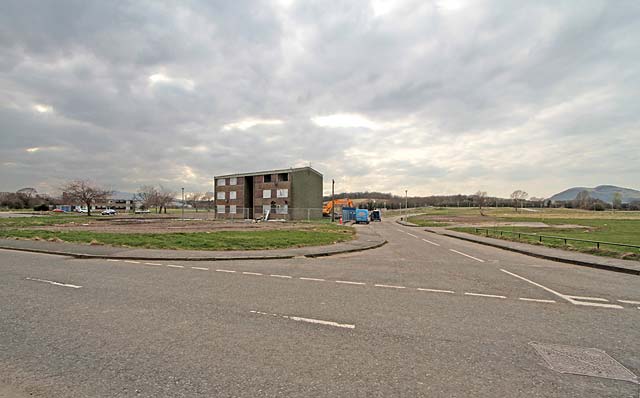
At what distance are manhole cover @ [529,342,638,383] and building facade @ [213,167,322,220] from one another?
46022 mm

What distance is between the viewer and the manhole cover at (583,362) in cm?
374

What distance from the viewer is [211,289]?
772cm

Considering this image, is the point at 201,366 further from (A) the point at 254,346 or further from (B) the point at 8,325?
(B) the point at 8,325

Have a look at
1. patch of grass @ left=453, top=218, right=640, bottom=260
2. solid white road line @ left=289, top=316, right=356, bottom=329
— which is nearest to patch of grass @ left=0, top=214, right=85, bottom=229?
solid white road line @ left=289, top=316, right=356, bottom=329

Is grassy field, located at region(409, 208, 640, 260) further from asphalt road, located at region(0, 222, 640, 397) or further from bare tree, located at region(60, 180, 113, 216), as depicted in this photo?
bare tree, located at region(60, 180, 113, 216)

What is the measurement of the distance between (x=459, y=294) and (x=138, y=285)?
8.07m

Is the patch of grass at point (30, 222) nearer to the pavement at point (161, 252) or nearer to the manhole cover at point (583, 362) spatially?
the pavement at point (161, 252)

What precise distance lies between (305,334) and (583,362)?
12.1ft

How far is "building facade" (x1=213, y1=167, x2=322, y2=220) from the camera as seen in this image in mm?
52781

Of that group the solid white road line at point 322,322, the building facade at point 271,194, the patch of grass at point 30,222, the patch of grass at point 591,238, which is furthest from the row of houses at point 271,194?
the solid white road line at point 322,322

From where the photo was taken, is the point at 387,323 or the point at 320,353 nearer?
the point at 320,353

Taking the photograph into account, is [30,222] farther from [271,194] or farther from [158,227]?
[271,194]

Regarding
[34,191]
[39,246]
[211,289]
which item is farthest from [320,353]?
[34,191]

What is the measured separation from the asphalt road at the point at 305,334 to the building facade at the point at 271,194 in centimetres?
4230
